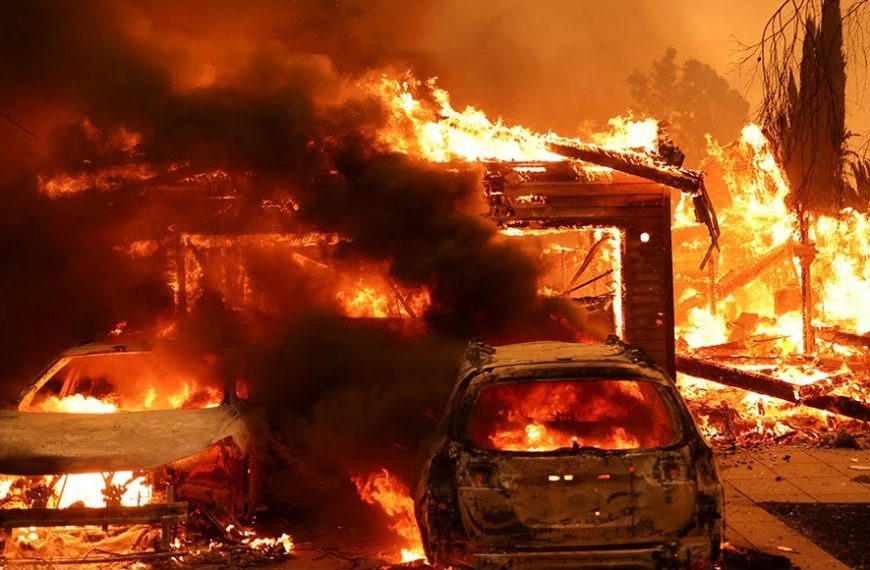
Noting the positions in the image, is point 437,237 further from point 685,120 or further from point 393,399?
point 685,120

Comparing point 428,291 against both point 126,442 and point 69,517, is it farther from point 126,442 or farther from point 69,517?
point 69,517

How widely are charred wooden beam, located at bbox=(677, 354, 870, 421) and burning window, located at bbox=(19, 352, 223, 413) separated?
8.01 meters

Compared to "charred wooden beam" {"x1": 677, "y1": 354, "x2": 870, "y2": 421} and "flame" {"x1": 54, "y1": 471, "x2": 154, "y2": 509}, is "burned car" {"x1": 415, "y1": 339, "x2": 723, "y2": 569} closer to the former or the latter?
"flame" {"x1": 54, "y1": 471, "x2": 154, "y2": 509}

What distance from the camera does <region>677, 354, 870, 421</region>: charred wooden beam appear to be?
10.6 meters

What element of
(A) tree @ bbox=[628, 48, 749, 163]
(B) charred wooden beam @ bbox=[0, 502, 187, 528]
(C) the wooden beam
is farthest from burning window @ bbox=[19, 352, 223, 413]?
(A) tree @ bbox=[628, 48, 749, 163]

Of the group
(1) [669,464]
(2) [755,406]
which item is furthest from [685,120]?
(1) [669,464]

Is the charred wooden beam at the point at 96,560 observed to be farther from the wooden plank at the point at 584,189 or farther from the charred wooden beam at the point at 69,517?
→ the wooden plank at the point at 584,189

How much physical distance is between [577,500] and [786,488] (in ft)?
15.3

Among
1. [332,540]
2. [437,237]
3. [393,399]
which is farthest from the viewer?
[437,237]

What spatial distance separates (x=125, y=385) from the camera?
24.4 feet

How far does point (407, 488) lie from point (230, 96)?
6298mm

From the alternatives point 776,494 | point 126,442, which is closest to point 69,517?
point 126,442

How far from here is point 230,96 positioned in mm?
10539

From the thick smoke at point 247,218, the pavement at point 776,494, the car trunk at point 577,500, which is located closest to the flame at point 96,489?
the pavement at point 776,494
